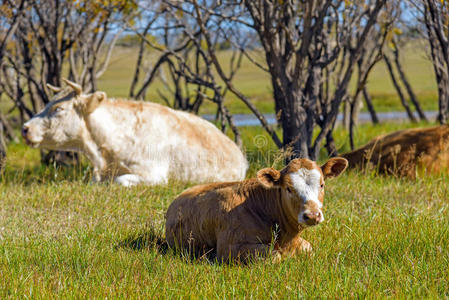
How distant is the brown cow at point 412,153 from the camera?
7.44 metres

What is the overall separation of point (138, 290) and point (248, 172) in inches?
187

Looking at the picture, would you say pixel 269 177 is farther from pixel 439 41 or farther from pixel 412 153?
pixel 439 41

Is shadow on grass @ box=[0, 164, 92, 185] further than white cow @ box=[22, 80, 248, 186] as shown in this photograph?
No

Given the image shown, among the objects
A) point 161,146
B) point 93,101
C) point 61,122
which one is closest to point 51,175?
point 61,122

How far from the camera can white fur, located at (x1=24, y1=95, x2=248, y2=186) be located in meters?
7.61

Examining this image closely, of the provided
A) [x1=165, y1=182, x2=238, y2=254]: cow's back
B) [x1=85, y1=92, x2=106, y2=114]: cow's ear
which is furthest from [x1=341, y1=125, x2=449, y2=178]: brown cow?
[x1=85, y1=92, x2=106, y2=114]: cow's ear

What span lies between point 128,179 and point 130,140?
560 millimetres

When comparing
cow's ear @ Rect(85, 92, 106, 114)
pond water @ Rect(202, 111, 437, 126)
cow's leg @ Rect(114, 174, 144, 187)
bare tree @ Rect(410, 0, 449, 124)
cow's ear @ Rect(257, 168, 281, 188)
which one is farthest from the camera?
pond water @ Rect(202, 111, 437, 126)

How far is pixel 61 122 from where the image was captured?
7.73 m

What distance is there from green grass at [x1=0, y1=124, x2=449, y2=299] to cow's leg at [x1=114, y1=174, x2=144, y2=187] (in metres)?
0.93

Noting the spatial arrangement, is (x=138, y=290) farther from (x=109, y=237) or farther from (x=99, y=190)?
(x=99, y=190)

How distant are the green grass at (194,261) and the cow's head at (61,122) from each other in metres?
1.51

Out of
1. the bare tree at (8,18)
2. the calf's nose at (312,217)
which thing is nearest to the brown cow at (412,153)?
the calf's nose at (312,217)

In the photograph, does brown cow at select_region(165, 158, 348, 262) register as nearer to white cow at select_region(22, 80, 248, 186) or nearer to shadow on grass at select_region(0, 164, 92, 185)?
shadow on grass at select_region(0, 164, 92, 185)
